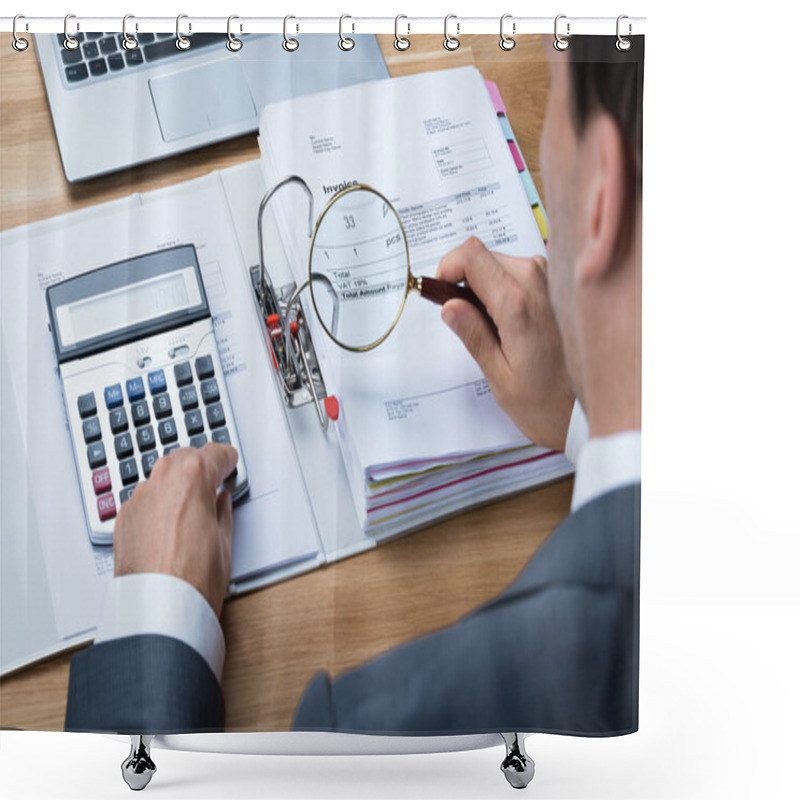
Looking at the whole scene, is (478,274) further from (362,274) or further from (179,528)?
(179,528)

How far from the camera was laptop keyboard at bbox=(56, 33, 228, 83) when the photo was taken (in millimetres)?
1106

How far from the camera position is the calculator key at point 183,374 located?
1.10 m

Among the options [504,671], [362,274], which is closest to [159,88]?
[362,274]

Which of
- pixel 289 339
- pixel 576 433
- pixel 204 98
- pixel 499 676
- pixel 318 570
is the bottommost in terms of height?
pixel 499 676

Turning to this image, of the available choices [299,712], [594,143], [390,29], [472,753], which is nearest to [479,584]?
[299,712]

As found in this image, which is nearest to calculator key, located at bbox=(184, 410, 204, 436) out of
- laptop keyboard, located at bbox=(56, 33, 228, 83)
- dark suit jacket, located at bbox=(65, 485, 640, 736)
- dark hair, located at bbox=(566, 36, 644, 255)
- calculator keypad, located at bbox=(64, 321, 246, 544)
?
calculator keypad, located at bbox=(64, 321, 246, 544)

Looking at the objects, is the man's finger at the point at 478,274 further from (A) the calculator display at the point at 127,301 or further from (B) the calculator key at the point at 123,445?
(B) the calculator key at the point at 123,445

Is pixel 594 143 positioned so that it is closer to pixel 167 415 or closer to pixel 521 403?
pixel 521 403

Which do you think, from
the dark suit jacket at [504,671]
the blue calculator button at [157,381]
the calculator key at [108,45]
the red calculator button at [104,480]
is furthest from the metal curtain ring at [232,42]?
the dark suit jacket at [504,671]

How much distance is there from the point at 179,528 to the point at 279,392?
163 mm

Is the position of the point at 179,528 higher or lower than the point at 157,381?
lower

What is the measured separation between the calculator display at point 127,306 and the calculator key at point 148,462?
0.42 ft

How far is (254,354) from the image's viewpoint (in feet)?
3.65

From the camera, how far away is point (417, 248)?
112cm
